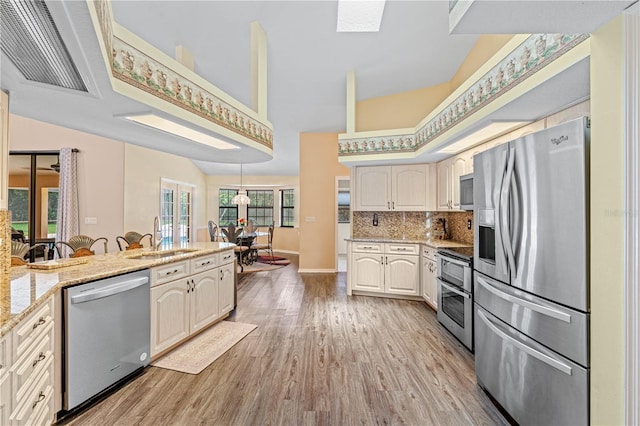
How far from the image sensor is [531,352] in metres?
1.70

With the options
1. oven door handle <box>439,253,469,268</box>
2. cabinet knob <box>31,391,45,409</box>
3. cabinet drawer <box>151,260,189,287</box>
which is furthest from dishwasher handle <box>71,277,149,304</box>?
oven door handle <box>439,253,469,268</box>

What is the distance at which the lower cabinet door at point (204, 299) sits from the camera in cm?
306

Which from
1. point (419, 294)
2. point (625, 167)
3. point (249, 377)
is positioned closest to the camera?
point (625, 167)

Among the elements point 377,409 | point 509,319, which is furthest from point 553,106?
point 377,409

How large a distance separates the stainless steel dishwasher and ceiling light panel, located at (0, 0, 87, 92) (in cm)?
133

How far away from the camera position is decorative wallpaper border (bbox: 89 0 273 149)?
6.05 ft

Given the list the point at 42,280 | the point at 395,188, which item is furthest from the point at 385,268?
the point at 42,280

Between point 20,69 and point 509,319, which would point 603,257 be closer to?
point 509,319

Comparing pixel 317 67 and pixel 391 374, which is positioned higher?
pixel 317 67

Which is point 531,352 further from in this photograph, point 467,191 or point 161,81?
point 161,81

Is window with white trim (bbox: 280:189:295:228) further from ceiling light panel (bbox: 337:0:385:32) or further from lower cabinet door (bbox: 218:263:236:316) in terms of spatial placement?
ceiling light panel (bbox: 337:0:385:32)

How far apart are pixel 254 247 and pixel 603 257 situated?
6.98 m

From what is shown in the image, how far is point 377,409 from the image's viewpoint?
2043 millimetres

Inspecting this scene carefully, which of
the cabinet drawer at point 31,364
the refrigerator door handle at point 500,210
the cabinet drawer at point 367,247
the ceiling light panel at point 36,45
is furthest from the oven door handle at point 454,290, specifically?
the ceiling light panel at point 36,45
